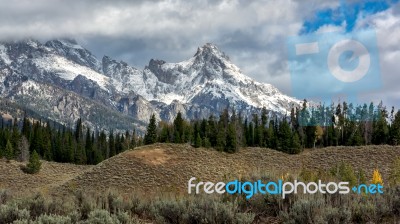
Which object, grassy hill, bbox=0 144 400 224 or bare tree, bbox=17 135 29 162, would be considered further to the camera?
bare tree, bbox=17 135 29 162

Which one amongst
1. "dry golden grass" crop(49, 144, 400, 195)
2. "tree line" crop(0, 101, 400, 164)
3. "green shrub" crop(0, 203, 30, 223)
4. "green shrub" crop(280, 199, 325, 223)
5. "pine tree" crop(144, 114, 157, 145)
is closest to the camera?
"green shrub" crop(280, 199, 325, 223)

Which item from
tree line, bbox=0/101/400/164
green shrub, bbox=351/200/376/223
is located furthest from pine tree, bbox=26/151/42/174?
green shrub, bbox=351/200/376/223

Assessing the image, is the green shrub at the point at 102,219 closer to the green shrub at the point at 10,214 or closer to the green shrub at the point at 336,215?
the green shrub at the point at 10,214

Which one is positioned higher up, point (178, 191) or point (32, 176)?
point (178, 191)

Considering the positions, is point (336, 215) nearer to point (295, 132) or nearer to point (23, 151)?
point (295, 132)

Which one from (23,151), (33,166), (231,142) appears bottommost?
(33,166)

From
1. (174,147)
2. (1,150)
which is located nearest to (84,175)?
(174,147)

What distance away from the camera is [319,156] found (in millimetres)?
71625

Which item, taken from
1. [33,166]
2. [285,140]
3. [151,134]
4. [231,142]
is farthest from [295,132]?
[33,166]

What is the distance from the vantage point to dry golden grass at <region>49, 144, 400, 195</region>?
5378 cm

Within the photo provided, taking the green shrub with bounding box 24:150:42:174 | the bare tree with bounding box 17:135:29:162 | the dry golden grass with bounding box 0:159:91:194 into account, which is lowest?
the dry golden grass with bounding box 0:159:91:194

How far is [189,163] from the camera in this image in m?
61.3

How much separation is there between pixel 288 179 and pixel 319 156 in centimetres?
6469

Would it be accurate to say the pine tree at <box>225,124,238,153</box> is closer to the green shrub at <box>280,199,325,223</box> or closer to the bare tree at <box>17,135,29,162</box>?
the bare tree at <box>17,135,29,162</box>
